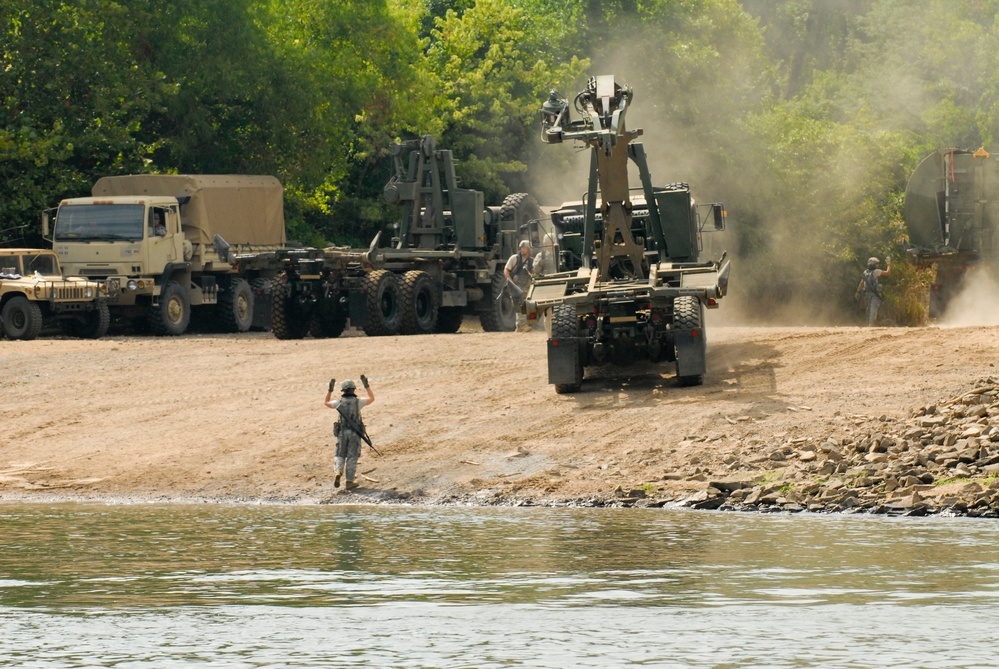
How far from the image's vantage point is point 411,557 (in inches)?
576

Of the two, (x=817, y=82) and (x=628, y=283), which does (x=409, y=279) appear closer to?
(x=628, y=283)

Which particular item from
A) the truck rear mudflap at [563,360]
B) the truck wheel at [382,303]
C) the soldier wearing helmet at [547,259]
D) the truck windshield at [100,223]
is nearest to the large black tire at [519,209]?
the truck wheel at [382,303]

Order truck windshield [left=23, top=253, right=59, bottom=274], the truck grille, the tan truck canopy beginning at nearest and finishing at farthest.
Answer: the truck grille
truck windshield [left=23, top=253, right=59, bottom=274]
the tan truck canopy

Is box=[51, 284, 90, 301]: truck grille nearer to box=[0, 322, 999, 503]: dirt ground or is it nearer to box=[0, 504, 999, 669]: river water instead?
box=[0, 322, 999, 503]: dirt ground

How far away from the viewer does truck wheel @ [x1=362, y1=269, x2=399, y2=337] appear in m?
31.7

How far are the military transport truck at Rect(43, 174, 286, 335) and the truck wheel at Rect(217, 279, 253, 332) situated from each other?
2cm

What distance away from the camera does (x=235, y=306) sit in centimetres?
3650

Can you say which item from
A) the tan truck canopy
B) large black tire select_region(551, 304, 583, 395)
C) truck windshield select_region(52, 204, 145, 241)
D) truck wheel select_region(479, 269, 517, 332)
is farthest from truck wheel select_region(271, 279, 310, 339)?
large black tire select_region(551, 304, 583, 395)

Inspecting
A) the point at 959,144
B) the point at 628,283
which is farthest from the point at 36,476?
the point at 959,144

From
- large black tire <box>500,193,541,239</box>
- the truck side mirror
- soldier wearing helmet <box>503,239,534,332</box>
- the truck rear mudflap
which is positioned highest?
large black tire <box>500,193,541,239</box>

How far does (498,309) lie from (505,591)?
22.8 meters

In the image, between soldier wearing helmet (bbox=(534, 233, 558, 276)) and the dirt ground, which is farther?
soldier wearing helmet (bbox=(534, 233, 558, 276))

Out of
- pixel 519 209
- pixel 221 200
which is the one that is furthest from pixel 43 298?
pixel 519 209

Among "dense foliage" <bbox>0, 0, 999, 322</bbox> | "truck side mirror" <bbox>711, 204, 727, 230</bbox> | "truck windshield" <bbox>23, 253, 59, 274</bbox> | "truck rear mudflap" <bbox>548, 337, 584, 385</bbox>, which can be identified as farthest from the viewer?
"dense foliage" <bbox>0, 0, 999, 322</bbox>
